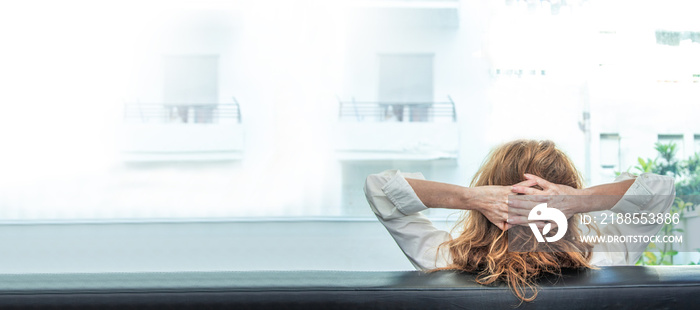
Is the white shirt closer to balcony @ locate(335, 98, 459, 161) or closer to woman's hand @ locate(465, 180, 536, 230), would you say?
woman's hand @ locate(465, 180, 536, 230)

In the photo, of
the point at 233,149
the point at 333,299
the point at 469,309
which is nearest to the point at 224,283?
the point at 333,299

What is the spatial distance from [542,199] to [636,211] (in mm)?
259

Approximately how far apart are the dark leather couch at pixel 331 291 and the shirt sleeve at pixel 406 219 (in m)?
0.43

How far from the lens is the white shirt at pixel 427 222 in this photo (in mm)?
1130

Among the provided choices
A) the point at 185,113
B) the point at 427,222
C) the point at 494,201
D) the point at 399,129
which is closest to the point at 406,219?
the point at 427,222

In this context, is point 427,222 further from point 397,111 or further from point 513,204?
point 397,111

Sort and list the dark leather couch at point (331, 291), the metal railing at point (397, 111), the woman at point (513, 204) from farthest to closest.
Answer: the metal railing at point (397, 111)
the woman at point (513, 204)
the dark leather couch at point (331, 291)

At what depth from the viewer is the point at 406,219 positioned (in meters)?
1.19

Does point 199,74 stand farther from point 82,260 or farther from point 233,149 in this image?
point 82,260

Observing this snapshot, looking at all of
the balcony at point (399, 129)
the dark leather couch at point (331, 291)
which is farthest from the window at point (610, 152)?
the dark leather couch at point (331, 291)

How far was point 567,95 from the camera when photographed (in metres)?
3.09

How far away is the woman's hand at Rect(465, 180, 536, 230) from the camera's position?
1044mm

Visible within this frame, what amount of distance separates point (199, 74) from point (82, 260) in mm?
1164

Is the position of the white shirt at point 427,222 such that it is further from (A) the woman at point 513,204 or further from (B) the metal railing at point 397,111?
(B) the metal railing at point 397,111
